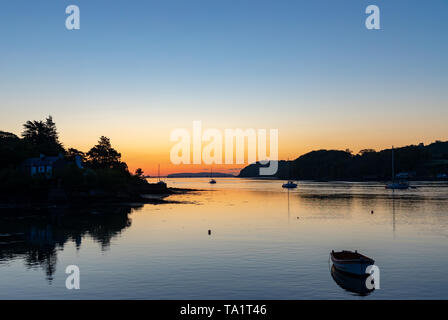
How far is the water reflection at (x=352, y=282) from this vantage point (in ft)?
107

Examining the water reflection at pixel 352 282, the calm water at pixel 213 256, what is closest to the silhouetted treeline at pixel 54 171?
the calm water at pixel 213 256

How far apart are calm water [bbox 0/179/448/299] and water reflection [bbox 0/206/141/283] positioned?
0.49ft

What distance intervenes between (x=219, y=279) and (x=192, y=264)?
6.85 meters

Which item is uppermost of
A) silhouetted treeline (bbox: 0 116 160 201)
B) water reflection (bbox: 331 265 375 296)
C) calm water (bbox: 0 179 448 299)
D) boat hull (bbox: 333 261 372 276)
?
silhouetted treeline (bbox: 0 116 160 201)

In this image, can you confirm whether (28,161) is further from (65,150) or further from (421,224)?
(421,224)

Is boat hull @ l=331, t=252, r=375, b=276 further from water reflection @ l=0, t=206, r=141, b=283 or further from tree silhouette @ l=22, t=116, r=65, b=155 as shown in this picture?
tree silhouette @ l=22, t=116, r=65, b=155

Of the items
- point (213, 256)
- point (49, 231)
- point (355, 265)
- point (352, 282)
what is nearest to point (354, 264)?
point (355, 265)

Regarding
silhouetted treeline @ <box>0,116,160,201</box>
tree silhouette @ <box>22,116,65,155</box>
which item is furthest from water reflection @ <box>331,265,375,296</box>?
tree silhouette @ <box>22,116,65,155</box>

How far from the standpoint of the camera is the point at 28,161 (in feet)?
447

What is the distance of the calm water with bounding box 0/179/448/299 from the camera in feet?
109

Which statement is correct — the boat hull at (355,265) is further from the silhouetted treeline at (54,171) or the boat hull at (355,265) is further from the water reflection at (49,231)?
the silhouetted treeline at (54,171)
